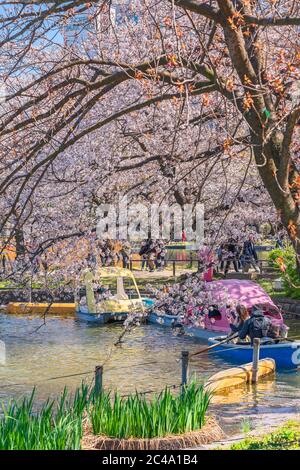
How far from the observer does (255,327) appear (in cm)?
2045

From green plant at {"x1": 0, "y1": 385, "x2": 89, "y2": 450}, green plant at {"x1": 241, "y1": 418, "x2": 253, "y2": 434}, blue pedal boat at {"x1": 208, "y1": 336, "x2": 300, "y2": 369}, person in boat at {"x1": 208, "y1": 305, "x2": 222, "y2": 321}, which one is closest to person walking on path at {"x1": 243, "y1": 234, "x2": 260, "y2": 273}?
person in boat at {"x1": 208, "y1": 305, "x2": 222, "y2": 321}

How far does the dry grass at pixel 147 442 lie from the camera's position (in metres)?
9.58

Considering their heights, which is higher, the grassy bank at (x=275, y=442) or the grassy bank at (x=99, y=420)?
the grassy bank at (x=99, y=420)

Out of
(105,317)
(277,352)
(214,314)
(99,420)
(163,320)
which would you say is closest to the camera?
(99,420)

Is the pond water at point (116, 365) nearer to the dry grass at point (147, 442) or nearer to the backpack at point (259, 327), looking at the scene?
the backpack at point (259, 327)

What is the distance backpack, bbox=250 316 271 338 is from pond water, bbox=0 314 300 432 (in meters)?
1.16

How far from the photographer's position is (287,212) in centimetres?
950

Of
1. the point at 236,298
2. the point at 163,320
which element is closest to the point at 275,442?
the point at 236,298

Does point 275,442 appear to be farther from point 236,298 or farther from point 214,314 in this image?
point 214,314

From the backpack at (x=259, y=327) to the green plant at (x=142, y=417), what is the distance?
1030 centimetres

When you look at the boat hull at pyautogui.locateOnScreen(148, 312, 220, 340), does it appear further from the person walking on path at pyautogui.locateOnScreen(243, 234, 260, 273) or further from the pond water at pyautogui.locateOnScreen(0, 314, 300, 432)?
the person walking on path at pyautogui.locateOnScreen(243, 234, 260, 273)

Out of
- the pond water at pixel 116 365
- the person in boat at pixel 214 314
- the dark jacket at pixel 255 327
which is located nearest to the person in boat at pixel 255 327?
the dark jacket at pixel 255 327

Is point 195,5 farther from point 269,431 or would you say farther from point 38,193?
point 38,193

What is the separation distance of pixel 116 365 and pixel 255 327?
371 cm
